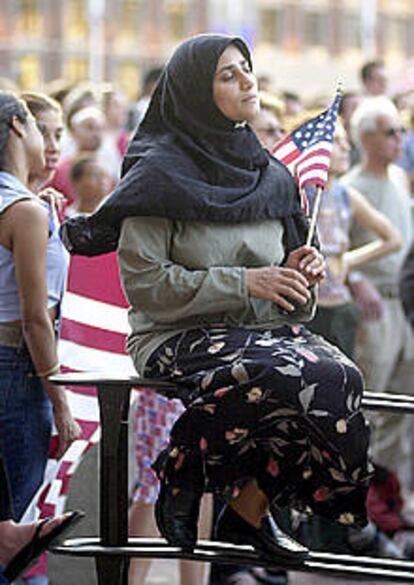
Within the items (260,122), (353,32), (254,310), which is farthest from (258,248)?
(353,32)

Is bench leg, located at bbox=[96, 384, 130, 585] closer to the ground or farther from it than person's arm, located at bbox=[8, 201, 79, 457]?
closer to the ground

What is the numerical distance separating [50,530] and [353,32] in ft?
267

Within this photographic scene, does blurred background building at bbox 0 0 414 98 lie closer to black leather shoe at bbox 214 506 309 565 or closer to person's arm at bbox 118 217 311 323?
person's arm at bbox 118 217 311 323

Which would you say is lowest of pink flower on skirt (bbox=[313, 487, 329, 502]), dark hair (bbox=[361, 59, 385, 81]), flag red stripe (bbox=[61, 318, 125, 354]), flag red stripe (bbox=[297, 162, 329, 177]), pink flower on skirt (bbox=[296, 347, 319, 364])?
pink flower on skirt (bbox=[313, 487, 329, 502])

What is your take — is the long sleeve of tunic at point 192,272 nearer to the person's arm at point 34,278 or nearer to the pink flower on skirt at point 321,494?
the person's arm at point 34,278

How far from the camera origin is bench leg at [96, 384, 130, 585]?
5.66 metres

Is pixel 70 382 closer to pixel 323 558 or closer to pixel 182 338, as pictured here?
pixel 182 338

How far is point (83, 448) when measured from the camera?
6.88 meters

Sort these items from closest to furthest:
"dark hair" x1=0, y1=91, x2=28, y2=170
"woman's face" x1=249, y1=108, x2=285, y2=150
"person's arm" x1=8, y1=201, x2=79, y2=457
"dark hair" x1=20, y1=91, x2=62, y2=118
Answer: "person's arm" x1=8, y1=201, x2=79, y2=457
"dark hair" x1=0, y1=91, x2=28, y2=170
"dark hair" x1=20, y1=91, x2=62, y2=118
"woman's face" x1=249, y1=108, x2=285, y2=150

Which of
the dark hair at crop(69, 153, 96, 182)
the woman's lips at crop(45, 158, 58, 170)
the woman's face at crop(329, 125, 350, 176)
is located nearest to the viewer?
the woman's lips at crop(45, 158, 58, 170)

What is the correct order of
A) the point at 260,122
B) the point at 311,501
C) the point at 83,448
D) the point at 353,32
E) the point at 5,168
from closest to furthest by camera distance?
the point at 311,501, the point at 5,168, the point at 83,448, the point at 260,122, the point at 353,32

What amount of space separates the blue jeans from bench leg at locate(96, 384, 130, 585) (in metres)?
0.50

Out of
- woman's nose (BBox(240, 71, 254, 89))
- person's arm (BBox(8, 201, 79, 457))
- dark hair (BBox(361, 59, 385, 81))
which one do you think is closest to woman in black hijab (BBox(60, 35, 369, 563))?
woman's nose (BBox(240, 71, 254, 89))

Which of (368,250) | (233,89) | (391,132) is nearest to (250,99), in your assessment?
(233,89)
